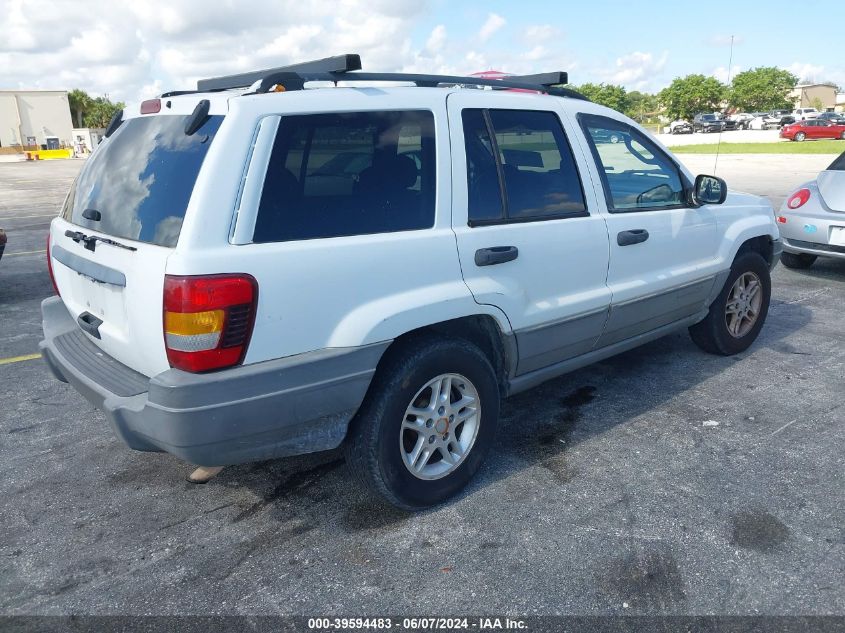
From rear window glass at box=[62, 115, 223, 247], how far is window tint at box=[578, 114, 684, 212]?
2.16 meters

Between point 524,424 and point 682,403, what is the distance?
107cm

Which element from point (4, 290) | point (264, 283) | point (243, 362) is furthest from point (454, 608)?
point (4, 290)

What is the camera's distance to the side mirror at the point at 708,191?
169 inches

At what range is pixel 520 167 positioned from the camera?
3393mm

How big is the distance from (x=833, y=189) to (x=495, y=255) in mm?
5737

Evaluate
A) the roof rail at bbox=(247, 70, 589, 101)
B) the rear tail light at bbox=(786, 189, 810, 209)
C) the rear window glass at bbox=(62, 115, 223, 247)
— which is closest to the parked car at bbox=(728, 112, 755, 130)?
the rear tail light at bbox=(786, 189, 810, 209)

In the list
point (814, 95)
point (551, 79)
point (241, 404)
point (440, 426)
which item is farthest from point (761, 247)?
point (814, 95)

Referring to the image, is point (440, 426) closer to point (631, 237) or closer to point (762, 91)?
point (631, 237)

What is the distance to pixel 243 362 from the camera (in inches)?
99.0

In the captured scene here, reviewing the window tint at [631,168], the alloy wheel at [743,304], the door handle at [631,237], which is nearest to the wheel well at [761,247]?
the alloy wheel at [743,304]

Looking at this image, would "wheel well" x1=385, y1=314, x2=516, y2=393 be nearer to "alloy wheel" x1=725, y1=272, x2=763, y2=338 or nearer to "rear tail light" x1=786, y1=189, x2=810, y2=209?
"alloy wheel" x1=725, y1=272, x2=763, y2=338

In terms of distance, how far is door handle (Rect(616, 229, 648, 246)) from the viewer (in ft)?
12.4

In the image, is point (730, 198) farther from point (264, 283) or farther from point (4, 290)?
point (4, 290)

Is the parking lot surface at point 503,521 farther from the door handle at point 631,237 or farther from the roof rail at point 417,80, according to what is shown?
the roof rail at point 417,80
